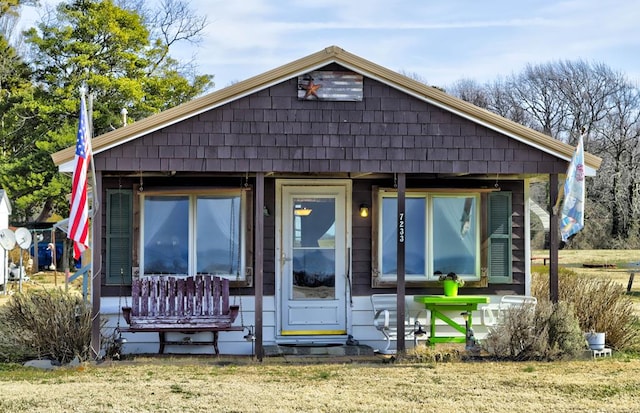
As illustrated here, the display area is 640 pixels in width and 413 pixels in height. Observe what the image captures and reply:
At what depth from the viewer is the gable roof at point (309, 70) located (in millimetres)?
10086

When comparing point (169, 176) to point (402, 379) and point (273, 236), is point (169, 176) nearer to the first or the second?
point (273, 236)

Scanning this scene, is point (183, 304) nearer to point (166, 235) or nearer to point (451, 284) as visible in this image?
point (166, 235)

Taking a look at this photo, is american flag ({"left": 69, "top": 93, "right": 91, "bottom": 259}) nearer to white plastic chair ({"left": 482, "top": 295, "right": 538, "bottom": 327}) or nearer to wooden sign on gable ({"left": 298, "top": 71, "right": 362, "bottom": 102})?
wooden sign on gable ({"left": 298, "top": 71, "right": 362, "bottom": 102})

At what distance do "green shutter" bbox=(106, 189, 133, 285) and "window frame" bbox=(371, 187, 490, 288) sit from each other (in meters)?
3.26

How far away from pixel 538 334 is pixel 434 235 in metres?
2.33

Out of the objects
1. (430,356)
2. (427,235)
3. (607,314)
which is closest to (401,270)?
(430,356)

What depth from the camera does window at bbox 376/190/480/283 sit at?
1205cm

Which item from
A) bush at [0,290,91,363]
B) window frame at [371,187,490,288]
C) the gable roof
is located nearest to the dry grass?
bush at [0,290,91,363]

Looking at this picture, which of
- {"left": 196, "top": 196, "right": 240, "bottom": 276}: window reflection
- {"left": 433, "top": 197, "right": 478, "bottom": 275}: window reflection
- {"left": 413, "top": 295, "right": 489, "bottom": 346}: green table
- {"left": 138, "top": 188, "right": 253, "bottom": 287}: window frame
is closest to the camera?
{"left": 413, "top": 295, "right": 489, "bottom": 346}: green table

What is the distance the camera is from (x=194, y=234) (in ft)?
38.4

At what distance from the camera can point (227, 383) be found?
8906mm

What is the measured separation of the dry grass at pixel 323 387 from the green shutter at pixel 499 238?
2108 millimetres

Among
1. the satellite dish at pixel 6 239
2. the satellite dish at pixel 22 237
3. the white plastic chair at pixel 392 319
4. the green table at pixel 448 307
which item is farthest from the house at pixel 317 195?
the satellite dish at pixel 22 237

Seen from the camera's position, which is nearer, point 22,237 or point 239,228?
point 239,228
